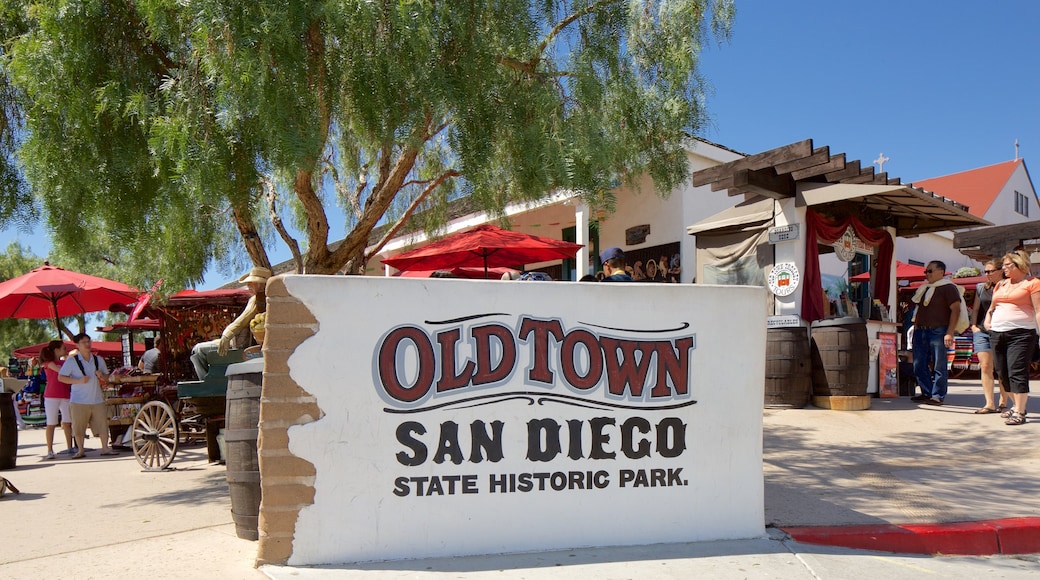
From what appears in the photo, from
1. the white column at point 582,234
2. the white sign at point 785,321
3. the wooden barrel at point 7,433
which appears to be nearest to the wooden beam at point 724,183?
the white sign at point 785,321

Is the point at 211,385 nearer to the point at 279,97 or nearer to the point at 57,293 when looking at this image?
the point at 279,97

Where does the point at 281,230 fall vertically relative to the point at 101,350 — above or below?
above

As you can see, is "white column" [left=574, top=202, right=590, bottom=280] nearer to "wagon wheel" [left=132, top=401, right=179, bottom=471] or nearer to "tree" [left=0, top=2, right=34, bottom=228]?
"wagon wheel" [left=132, top=401, right=179, bottom=471]

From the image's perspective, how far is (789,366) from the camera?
9.11 metres

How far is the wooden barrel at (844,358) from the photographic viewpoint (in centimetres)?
897

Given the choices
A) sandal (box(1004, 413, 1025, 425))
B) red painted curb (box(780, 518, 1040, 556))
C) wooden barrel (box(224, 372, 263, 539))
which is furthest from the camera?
sandal (box(1004, 413, 1025, 425))

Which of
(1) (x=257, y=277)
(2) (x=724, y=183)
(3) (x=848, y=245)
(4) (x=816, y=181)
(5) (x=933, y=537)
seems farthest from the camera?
(3) (x=848, y=245)

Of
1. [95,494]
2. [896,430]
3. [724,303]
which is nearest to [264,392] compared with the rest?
[724,303]

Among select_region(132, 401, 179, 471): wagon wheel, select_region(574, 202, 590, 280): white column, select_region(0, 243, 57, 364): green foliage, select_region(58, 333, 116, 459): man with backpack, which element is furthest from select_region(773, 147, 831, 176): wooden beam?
select_region(0, 243, 57, 364): green foliage

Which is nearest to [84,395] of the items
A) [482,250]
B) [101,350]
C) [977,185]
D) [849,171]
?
[482,250]

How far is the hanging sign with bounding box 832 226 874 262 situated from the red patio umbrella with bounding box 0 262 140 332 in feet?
35.1

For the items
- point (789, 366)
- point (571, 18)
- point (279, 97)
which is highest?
point (571, 18)

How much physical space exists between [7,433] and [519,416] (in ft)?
24.6

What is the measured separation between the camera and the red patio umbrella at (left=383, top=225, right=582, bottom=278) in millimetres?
10094
